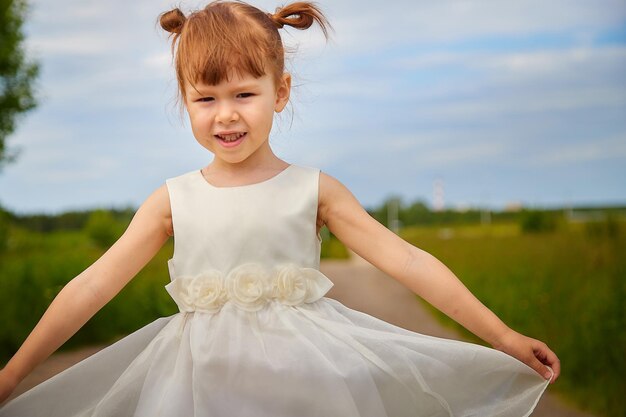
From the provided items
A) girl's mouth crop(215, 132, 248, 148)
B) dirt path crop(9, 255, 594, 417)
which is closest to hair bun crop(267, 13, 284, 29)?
girl's mouth crop(215, 132, 248, 148)

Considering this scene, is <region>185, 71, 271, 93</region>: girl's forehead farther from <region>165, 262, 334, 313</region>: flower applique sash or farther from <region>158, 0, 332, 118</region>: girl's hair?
<region>165, 262, 334, 313</region>: flower applique sash

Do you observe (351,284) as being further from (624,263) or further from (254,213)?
(254,213)

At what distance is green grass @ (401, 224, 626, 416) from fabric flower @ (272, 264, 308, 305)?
9.21ft

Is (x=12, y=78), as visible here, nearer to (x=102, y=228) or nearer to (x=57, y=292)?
(x=102, y=228)

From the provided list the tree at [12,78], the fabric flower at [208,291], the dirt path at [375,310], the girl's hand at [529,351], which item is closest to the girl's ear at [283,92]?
the fabric flower at [208,291]

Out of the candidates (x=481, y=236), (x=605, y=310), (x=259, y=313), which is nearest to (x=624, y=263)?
(x=605, y=310)

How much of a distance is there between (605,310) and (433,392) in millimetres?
3660

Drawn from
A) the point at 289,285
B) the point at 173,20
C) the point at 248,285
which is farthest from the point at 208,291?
the point at 173,20

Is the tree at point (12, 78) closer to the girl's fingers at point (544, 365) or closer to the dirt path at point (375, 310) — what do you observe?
the dirt path at point (375, 310)

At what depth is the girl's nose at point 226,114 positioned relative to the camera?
2152mm

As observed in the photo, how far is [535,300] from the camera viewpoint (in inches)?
254

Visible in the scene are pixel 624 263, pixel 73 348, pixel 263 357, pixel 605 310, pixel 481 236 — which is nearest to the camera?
pixel 263 357

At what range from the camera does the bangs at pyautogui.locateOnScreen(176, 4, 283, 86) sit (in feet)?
7.02

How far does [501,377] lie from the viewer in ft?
7.57
